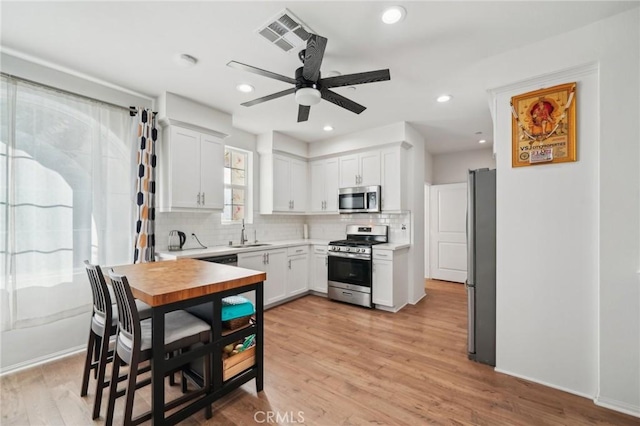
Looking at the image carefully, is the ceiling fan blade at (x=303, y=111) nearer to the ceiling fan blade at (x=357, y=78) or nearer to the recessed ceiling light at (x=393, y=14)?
the ceiling fan blade at (x=357, y=78)

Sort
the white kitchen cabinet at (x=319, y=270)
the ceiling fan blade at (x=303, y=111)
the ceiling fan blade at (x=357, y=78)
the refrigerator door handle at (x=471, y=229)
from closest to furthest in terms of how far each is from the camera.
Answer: the ceiling fan blade at (x=357, y=78)
the ceiling fan blade at (x=303, y=111)
the refrigerator door handle at (x=471, y=229)
the white kitchen cabinet at (x=319, y=270)

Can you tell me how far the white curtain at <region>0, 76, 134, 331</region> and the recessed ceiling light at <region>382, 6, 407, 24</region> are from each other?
2843mm

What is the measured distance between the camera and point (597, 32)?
200cm

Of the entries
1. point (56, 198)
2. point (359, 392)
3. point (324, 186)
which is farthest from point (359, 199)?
point (56, 198)

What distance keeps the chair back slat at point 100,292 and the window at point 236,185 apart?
8.05ft

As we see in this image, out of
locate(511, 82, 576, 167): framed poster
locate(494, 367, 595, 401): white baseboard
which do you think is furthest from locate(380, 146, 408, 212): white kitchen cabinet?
locate(494, 367, 595, 401): white baseboard

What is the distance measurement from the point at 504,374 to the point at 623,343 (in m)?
0.84

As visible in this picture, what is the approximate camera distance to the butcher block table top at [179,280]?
1.57 meters

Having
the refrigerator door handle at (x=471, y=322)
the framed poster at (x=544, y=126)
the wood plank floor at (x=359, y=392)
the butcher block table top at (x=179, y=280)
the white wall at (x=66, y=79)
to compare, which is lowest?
the wood plank floor at (x=359, y=392)

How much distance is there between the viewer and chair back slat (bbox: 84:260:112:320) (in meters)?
1.82

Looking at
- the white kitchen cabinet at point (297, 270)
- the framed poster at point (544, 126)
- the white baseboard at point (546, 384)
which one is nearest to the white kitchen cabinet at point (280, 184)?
the white kitchen cabinet at point (297, 270)

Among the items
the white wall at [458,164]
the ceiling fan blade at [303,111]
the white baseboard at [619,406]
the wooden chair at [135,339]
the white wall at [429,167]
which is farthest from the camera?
the white wall at [429,167]

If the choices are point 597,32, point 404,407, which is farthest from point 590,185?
point 404,407

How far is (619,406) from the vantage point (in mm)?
1904
